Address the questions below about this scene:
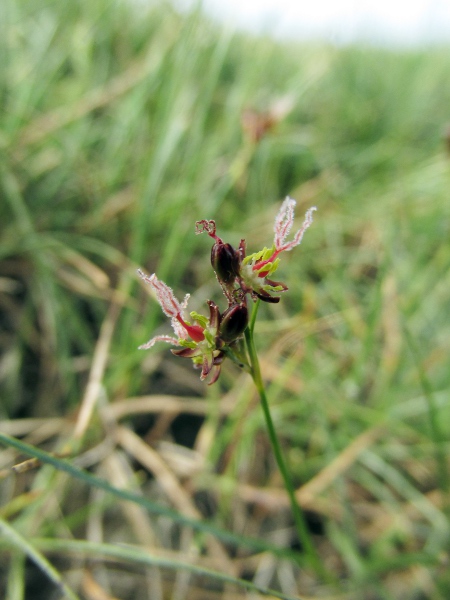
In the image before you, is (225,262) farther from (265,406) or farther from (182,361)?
(182,361)

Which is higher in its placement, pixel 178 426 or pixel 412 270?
pixel 412 270

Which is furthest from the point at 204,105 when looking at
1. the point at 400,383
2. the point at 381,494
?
the point at 381,494

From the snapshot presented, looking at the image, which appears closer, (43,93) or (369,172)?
(43,93)

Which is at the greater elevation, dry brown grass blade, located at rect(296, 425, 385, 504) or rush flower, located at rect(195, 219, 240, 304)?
rush flower, located at rect(195, 219, 240, 304)

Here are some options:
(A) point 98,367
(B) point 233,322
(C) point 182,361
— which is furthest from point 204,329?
(C) point 182,361

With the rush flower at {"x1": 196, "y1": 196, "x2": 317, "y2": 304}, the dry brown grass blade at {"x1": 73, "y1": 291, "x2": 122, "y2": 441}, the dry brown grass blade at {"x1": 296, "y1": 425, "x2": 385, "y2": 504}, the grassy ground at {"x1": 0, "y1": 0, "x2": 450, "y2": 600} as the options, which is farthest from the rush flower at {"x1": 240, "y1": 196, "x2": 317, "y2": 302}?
the dry brown grass blade at {"x1": 296, "y1": 425, "x2": 385, "y2": 504}

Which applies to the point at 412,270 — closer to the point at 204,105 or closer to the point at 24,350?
the point at 204,105

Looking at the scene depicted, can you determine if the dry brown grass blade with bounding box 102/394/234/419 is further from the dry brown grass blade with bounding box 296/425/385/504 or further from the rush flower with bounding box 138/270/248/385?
the rush flower with bounding box 138/270/248/385
